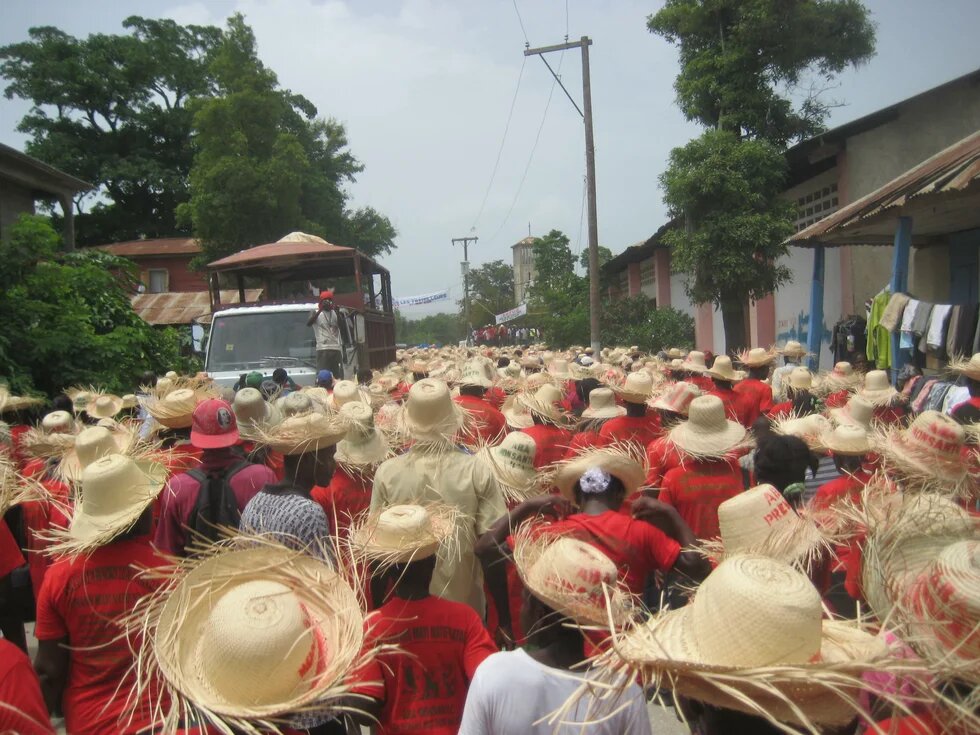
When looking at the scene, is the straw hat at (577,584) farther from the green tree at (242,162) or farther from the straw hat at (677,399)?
the green tree at (242,162)

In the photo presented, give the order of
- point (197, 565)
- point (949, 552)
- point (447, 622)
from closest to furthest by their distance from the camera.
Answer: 1. point (949, 552)
2. point (197, 565)
3. point (447, 622)

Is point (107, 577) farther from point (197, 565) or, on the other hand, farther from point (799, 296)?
point (799, 296)

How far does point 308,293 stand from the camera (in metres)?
20.4

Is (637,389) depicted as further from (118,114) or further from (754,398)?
(118,114)

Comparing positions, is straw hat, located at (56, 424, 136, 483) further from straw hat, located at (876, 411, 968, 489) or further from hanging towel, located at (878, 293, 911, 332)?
hanging towel, located at (878, 293, 911, 332)

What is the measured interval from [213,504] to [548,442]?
7.83ft

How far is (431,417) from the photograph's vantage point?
418cm

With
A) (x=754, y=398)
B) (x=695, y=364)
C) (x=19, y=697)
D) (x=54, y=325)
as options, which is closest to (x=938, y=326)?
(x=695, y=364)

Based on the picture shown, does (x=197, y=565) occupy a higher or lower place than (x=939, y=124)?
lower

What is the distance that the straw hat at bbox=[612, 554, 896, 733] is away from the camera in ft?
5.62

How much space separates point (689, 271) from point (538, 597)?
16902 millimetres

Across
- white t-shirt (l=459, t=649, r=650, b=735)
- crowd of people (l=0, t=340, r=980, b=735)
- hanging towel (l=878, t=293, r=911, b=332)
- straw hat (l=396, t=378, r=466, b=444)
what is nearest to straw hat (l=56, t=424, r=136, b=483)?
crowd of people (l=0, t=340, r=980, b=735)

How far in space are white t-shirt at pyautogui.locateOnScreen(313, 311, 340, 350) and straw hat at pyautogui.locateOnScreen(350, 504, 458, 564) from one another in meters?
10.2

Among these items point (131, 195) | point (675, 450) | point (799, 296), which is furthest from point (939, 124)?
point (131, 195)
